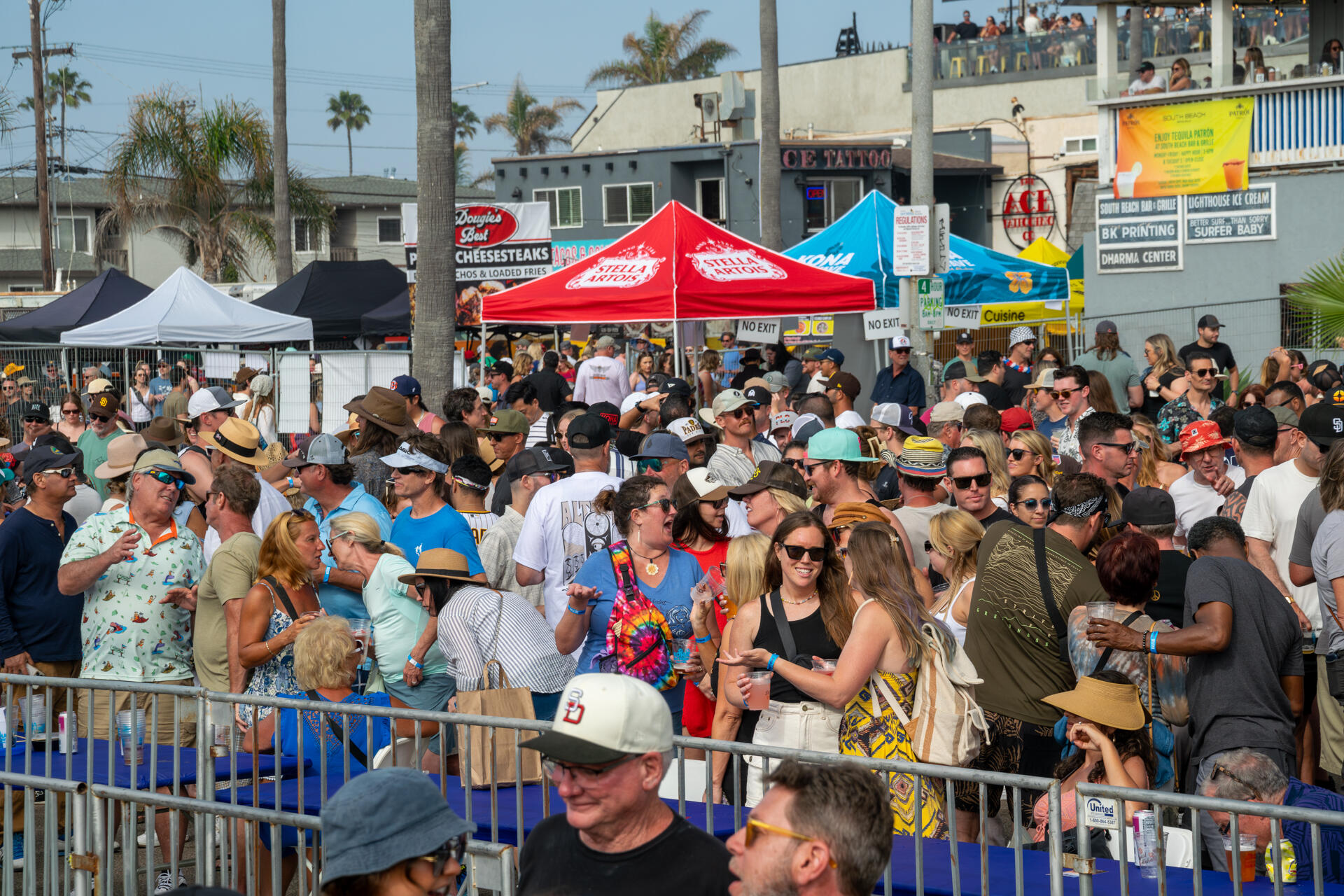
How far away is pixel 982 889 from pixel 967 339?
1212cm

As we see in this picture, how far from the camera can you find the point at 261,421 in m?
14.6

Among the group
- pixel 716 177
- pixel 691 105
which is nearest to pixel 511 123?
pixel 691 105

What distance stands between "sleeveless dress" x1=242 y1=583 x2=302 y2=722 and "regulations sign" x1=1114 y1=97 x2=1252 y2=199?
1706cm

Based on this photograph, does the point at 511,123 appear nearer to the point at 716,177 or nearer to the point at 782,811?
the point at 716,177

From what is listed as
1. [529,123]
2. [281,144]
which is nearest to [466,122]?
[529,123]

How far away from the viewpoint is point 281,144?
27141mm

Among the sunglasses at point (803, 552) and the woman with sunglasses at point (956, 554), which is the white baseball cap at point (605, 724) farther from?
the woman with sunglasses at point (956, 554)

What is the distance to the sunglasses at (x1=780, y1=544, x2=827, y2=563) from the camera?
16.7ft

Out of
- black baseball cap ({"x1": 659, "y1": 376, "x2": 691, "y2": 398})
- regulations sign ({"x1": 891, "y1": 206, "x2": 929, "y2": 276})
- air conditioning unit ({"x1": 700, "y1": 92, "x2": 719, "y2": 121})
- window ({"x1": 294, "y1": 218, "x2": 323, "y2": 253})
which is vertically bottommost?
black baseball cap ({"x1": 659, "y1": 376, "x2": 691, "y2": 398})

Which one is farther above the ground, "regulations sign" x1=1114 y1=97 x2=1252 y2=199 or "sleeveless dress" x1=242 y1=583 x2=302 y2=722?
"regulations sign" x1=1114 y1=97 x2=1252 y2=199

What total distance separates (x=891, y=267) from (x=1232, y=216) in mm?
4860

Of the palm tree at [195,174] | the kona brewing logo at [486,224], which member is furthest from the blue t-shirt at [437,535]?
the palm tree at [195,174]

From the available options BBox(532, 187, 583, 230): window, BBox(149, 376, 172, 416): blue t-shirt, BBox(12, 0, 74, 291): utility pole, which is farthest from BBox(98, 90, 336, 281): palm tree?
BBox(149, 376, 172, 416): blue t-shirt

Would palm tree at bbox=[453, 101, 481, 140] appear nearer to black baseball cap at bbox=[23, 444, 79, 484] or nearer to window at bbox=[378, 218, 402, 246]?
window at bbox=[378, 218, 402, 246]
